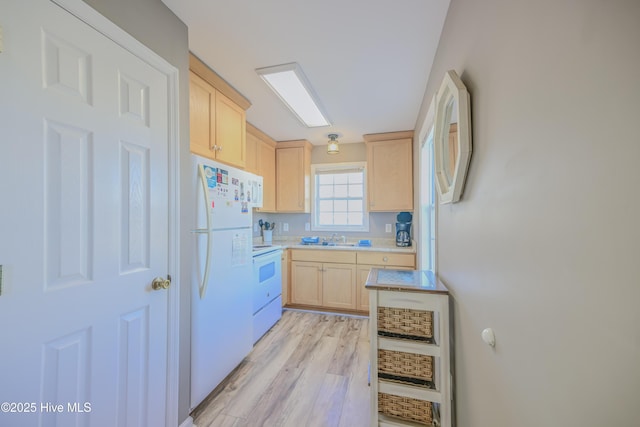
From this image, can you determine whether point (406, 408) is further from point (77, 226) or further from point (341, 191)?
point (341, 191)

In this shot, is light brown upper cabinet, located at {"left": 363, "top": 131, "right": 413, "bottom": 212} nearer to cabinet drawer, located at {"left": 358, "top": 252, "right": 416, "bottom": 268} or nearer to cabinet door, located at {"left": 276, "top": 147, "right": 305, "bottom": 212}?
cabinet drawer, located at {"left": 358, "top": 252, "right": 416, "bottom": 268}

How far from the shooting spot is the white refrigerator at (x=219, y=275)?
5.24 ft

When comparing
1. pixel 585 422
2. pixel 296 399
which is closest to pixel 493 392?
pixel 585 422

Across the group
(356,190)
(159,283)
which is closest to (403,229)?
(356,190)

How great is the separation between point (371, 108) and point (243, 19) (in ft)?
4.98

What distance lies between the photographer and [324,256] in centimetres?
331

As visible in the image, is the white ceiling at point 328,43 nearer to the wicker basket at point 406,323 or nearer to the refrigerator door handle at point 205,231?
the refrigerator door handle at point 205,231

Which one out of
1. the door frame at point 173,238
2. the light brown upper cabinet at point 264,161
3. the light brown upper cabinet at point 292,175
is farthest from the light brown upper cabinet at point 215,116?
the light brown upper cabinet at point 292,175

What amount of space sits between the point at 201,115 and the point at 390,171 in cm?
239

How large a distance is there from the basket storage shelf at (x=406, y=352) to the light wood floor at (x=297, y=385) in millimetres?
309

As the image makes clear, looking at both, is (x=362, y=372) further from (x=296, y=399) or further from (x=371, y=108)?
(x=371, y=108)

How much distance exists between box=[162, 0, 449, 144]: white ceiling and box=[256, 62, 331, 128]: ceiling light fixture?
0.19 feet

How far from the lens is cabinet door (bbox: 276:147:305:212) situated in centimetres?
368

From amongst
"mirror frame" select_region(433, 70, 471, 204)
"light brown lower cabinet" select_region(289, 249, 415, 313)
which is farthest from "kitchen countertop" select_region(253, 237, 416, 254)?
"mirror frame" select_region(433, 70, 471, 204)
